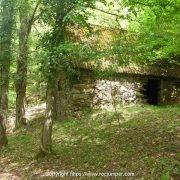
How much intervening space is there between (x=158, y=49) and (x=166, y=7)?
6.96 meters

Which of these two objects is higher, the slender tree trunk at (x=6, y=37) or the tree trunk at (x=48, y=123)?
the slender tree trunk at (x=6, y=37)

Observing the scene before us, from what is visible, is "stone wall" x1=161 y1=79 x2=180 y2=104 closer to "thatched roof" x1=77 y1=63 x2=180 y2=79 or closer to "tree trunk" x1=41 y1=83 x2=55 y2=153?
"thatched roof" x1=77 y1=63 x2=180 y2=79

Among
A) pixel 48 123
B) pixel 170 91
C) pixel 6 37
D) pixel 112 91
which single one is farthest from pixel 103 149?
pixel 170 91

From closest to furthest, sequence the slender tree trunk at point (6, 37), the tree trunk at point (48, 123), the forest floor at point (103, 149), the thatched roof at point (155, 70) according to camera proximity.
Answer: the forest floor at point (103, 149)
the tree trunk at point (48, 123)
the slender tree trunk at point (6, 37)
the thatched roof at point (155, 70)

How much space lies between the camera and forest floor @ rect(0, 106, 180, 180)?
12.0m

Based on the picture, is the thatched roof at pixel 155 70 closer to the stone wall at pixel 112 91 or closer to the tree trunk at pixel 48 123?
the stone wall at pixel 112 91

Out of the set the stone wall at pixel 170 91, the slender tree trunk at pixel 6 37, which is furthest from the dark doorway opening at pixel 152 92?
the slender tree trunk at pixel 6 37

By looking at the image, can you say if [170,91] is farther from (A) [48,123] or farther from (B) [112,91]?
(A) [48,123]

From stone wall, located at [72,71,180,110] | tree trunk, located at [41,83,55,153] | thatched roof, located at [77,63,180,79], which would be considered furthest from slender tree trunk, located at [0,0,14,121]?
thatched roof, located at [77,63,180,79]

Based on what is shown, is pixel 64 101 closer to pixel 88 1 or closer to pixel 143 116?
pixel 143 116

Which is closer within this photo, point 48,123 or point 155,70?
point 48,123

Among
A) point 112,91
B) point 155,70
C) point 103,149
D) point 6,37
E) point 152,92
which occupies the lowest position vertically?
point 103,149

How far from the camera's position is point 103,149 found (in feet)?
46.5

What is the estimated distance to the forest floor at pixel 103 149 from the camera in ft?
39.5
